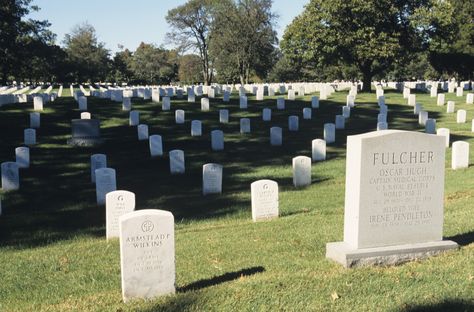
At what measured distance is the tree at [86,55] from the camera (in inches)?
2707

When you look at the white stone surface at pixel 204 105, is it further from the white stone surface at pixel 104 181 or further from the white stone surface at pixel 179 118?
the white stone surface at pixel 104 181

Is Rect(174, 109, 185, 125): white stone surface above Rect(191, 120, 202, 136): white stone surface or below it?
above

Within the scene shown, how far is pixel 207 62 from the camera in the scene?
221ft

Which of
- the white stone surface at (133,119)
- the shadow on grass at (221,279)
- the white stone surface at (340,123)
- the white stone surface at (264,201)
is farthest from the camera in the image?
the white stone surface at (340,123)

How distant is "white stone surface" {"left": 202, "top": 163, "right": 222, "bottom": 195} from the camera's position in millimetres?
12516

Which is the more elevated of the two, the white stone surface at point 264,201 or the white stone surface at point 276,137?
the white stone surface at point 276,137

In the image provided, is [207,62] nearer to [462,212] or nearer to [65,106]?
[65,106]

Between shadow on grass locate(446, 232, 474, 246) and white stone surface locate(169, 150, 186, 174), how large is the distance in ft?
29.0

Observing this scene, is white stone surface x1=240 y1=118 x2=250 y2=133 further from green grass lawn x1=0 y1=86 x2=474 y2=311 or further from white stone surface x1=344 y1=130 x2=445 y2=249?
white stone surface x1=344 y1=130 x2=445 y2=249

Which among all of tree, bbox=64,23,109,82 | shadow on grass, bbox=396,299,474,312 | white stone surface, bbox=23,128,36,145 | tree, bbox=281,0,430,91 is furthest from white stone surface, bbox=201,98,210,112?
tree, bbox=64,23,109,82

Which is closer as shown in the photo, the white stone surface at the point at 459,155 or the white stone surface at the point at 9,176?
the white stone surface at the point at 9,176

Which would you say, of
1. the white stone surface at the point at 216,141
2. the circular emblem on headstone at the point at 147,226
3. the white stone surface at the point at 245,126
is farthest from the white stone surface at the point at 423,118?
the circular emblem on headstone at the point at 147,226

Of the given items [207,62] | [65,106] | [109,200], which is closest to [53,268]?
[109,200]

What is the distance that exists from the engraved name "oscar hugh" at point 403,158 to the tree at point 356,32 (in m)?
30.6
